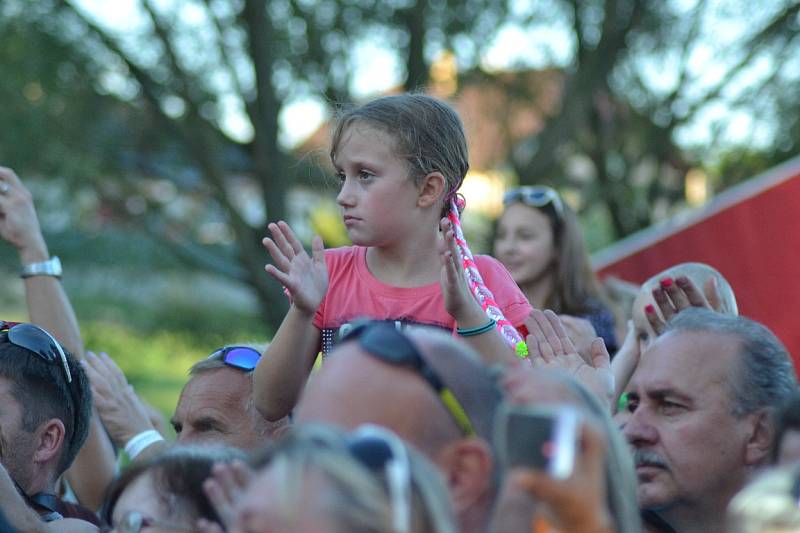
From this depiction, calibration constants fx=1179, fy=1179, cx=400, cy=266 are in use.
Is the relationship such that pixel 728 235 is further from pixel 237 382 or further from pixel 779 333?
pixel 237 382

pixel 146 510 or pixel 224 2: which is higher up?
pixel 224 2

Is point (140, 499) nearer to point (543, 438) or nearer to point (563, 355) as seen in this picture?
point (563, 355)

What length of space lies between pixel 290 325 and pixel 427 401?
118 cm

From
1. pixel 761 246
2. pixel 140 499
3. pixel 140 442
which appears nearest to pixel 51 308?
pixel 140 442

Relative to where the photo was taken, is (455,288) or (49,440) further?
(49,440)

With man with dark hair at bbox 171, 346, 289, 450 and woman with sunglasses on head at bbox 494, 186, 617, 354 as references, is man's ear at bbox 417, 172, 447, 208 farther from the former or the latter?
woman with sunglasses on head at bbox 494, 186, 617, 354

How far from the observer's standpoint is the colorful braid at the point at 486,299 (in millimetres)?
3246

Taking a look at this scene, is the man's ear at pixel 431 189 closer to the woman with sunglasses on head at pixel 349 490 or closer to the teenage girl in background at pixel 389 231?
the teenage girl in background at pixel 389 231

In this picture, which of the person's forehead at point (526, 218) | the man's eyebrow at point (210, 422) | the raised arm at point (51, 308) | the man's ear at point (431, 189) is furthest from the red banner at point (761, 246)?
the raised arm at point (51, 308)

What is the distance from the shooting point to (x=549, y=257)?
545cm

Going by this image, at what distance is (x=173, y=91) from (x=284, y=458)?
25.9ft

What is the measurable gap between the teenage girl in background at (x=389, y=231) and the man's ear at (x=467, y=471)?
121 cm

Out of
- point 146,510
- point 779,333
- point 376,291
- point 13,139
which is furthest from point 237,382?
point 13,139

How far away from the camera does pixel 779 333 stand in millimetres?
5461
